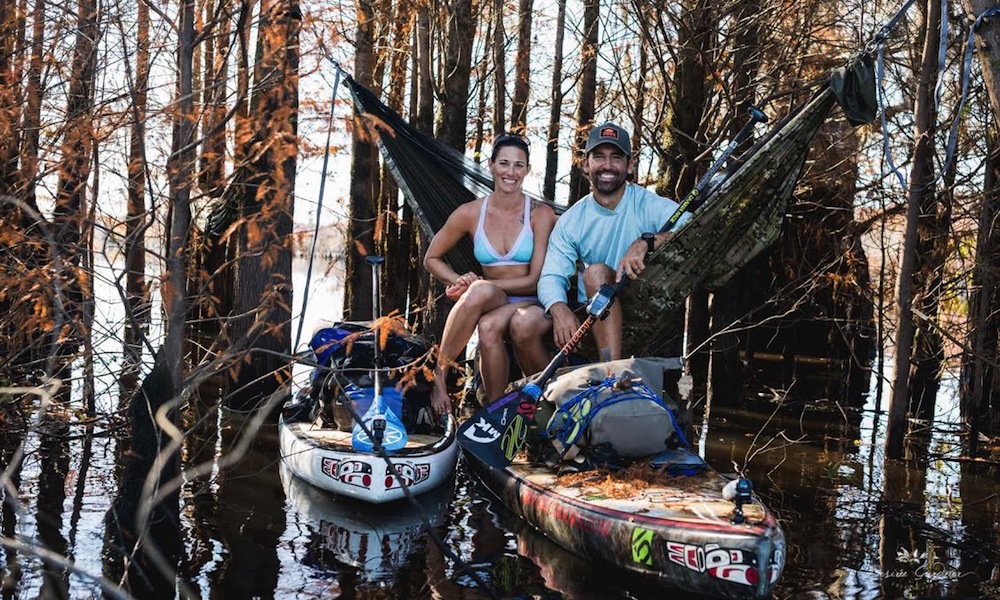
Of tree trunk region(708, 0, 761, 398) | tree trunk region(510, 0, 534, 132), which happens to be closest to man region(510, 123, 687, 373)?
tree trunk region(708, 0, 761, 398)

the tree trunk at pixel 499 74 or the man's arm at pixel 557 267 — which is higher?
the tree trunk at pixel 499 74

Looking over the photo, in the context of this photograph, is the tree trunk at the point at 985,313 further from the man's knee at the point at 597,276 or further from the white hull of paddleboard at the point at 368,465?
the white hull of paddleboard at the point at 368,465

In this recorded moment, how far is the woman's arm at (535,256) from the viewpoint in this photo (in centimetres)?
583

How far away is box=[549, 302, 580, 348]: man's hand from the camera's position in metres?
5.33

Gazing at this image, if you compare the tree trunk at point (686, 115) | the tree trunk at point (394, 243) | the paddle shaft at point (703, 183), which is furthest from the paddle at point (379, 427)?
the tree trunk at point (394, 243)

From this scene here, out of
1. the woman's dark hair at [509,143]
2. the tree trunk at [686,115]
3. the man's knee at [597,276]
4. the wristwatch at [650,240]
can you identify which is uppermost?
the tree trunk at [686,115]

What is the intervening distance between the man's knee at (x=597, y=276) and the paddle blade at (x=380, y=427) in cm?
121

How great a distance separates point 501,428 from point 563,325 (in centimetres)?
61

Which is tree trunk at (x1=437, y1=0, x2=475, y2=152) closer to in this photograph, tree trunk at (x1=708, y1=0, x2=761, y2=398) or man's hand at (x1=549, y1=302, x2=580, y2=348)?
tree trunk at (x1=708, y1=0, x2=761, y2=398)

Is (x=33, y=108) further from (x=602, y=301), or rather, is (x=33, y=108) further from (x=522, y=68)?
(x=522, y=68)

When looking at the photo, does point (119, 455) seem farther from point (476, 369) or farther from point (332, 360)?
point (476, 369)

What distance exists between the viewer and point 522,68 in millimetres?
13445

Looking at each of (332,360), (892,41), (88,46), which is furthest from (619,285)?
(892,41)

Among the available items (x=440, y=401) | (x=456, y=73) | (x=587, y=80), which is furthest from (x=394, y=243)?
(x=440, y=401)
